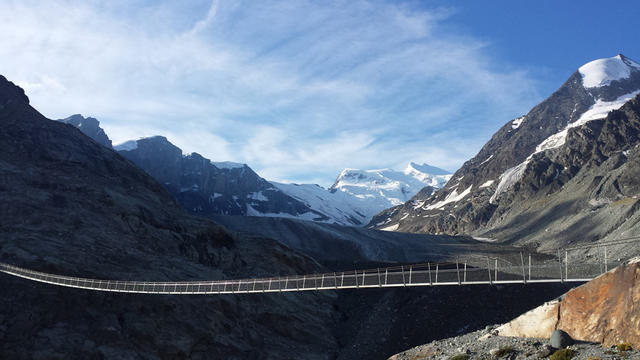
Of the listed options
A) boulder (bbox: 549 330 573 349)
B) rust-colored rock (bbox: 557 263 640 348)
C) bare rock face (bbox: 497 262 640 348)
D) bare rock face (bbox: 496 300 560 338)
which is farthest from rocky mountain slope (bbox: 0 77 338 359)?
rust-colored rock (bbox: 557 263 640 348)

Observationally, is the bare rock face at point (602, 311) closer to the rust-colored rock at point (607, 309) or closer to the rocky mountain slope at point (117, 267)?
the rust-colored rock at point (607, 309)

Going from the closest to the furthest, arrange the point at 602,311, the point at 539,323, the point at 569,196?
the point at 602,311
the point at 539,323
the point at 569,196

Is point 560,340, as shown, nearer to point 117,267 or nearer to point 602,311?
point 602,311

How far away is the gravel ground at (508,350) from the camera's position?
56.1ft

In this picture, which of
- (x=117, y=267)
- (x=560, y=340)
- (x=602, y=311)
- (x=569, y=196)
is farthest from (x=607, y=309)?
(x=569, y=196)

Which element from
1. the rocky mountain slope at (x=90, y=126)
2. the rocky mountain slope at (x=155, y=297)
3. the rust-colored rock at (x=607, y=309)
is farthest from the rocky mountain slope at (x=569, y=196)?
the rocky mountain slope at (x=90, y=126)

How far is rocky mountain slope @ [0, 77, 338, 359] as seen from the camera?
108 ft

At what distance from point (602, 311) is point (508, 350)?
421cm

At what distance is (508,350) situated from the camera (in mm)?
21188

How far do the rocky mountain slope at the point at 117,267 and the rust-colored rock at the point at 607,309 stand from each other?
969 inches

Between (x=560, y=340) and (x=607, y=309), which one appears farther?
(x=560, y=340)

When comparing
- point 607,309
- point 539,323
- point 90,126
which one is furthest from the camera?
point 90,126

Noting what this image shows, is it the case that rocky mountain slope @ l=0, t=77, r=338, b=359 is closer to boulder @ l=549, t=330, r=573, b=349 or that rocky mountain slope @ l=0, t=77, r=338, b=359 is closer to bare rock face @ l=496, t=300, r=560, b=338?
bare rock face @ l=496, t=300, r=560, b=338

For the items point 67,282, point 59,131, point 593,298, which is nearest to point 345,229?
point 59,131
